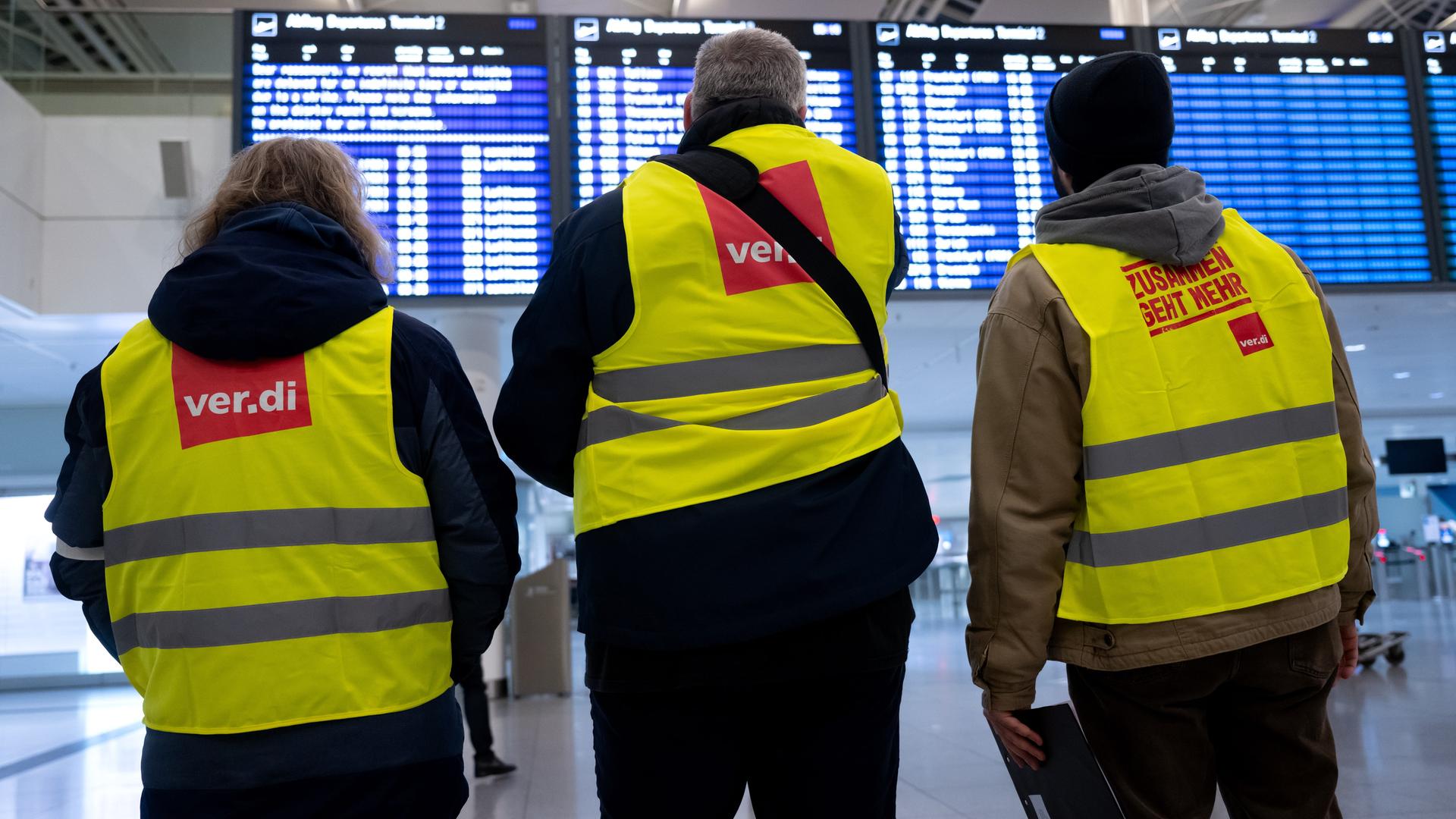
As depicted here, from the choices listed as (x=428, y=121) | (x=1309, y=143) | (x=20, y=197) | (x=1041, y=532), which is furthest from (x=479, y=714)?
(x=1309, y=143)

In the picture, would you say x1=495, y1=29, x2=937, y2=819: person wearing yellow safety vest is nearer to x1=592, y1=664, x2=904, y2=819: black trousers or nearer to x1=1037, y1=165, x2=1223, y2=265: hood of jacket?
x1=592, y1=664, x2=904, y2=819: black trousers

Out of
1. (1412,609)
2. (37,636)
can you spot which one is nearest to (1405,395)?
(1412,609)

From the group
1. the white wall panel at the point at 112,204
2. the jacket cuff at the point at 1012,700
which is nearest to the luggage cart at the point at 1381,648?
the jacket cuff at the point at 1012,700

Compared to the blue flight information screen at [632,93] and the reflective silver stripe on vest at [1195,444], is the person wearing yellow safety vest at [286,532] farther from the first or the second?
the blue flight information screen at [632,93]

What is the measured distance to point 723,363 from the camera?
151cm

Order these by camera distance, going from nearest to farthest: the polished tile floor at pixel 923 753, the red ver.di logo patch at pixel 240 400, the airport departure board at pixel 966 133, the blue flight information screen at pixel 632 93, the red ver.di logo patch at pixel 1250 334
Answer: the red ver.di logo patch at pixel 240 400 → the red ver.di logo patch at pixel 1250 334 → the polished tile floor at pixel 923 753 → the blue flight information screen at pixel 632 93 → the airport departure board at pixel 966 133

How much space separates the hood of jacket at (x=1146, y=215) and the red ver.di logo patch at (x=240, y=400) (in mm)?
1238

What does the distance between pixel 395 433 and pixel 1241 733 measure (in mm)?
1348

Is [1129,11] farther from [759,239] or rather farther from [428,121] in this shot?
[759,239]

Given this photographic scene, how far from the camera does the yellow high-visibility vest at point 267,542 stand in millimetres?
1485

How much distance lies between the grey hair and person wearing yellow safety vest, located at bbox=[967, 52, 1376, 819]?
19.9 inches

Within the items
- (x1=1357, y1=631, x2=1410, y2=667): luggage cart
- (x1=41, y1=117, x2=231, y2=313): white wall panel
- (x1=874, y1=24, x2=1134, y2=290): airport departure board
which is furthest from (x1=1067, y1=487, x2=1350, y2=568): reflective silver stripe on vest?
(x1=1357, y1=631, x2=1410, y2=667): luggage cart

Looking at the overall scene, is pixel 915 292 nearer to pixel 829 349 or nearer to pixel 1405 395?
pixel 829 349

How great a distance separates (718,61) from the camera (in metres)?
1.80
